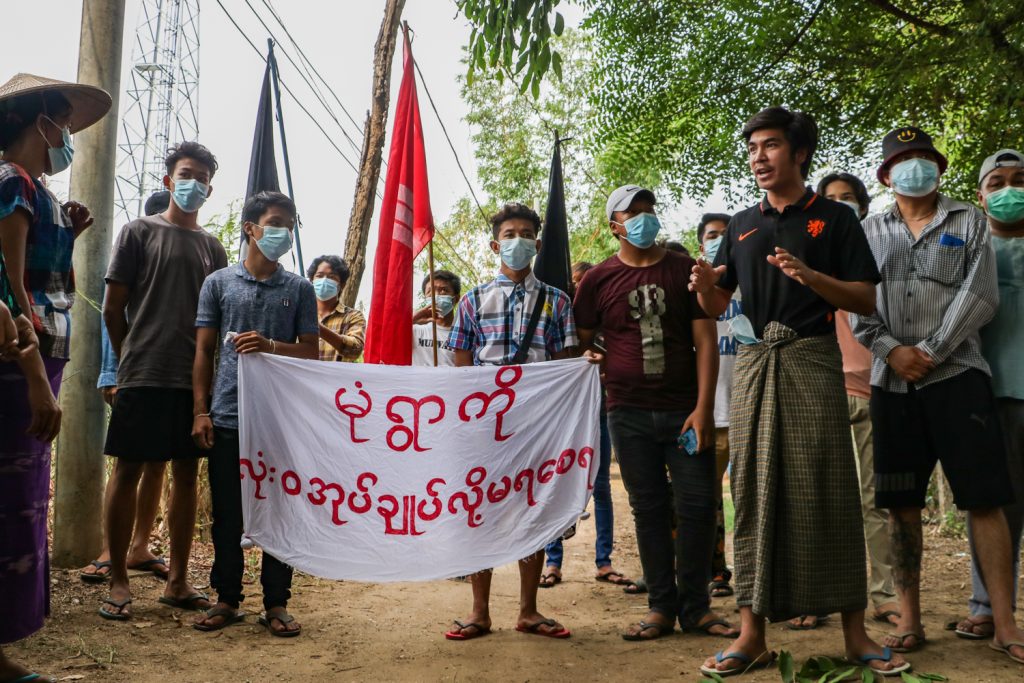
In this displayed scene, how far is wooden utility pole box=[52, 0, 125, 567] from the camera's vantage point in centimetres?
Result: 518

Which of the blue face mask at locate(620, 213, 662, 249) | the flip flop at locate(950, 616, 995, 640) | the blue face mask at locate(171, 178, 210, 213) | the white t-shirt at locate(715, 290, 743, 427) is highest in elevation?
the blue face mask at locate(171, 178, 210, 213)

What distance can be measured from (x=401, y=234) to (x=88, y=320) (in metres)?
1.97

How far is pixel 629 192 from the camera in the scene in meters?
4.41

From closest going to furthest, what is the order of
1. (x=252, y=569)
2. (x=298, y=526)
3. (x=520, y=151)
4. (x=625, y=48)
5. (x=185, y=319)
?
(x=298, y=526)
(x=185, y=319)
(x=252, y=569)
(x=625, y=48)
(x=520, y=151)

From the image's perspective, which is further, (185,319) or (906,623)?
(185,319)

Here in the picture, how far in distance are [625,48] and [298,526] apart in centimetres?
577

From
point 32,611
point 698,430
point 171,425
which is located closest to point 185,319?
point 171,425

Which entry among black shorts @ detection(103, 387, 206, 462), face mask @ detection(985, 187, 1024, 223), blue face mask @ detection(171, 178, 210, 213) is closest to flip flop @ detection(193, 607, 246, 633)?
black shorts @ detection(103, 387, 206, 462)

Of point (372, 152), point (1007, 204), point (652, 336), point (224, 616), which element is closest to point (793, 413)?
point (652, 336)

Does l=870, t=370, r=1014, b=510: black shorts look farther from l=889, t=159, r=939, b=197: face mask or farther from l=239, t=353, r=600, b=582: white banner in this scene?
l=239, t=353, r=600, b=582: white banner

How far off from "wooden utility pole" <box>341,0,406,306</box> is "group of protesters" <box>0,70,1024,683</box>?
417 centimetres

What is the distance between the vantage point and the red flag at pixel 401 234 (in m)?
5.08

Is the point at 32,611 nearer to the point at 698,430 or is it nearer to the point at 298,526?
the point at 298,526

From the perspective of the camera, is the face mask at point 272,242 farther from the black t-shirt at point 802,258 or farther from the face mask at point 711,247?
the face mask at point 711,247
